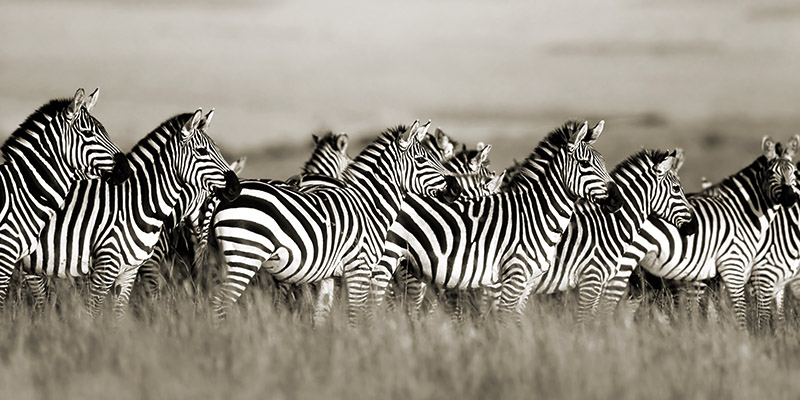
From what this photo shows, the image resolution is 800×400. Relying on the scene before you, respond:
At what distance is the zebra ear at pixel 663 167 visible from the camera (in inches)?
438

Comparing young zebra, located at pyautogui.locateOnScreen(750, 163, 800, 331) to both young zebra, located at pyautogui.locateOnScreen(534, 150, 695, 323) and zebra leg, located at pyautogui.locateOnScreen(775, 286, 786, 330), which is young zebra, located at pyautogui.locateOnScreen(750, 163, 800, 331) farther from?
young zebra, located at pyautogui.locateOnScreen(534, 150, 695, 323)

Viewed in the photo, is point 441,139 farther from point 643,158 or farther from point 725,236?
point 725,236

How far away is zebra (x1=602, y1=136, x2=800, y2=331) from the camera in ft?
38.0

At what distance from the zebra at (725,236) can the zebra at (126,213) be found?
547 cm

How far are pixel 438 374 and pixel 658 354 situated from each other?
196cm

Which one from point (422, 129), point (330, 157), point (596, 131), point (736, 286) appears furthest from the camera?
point (330, 157)

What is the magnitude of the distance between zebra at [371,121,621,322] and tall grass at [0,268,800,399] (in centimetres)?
244

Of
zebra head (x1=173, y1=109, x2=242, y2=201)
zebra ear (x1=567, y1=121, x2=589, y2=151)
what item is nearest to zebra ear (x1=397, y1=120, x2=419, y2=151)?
zebra ear (x1=567, y1=121, x2=589, y2=151)

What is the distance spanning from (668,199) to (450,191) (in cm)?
309

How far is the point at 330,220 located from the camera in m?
9.33

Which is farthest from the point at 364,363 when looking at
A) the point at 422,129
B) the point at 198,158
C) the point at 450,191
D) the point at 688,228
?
the point at 688,228

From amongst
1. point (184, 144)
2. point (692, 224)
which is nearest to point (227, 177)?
point (184, 144)

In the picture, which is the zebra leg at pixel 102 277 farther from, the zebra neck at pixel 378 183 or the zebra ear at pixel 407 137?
the zebra ear at pixel 407 137

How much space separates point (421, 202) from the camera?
1045 cm
